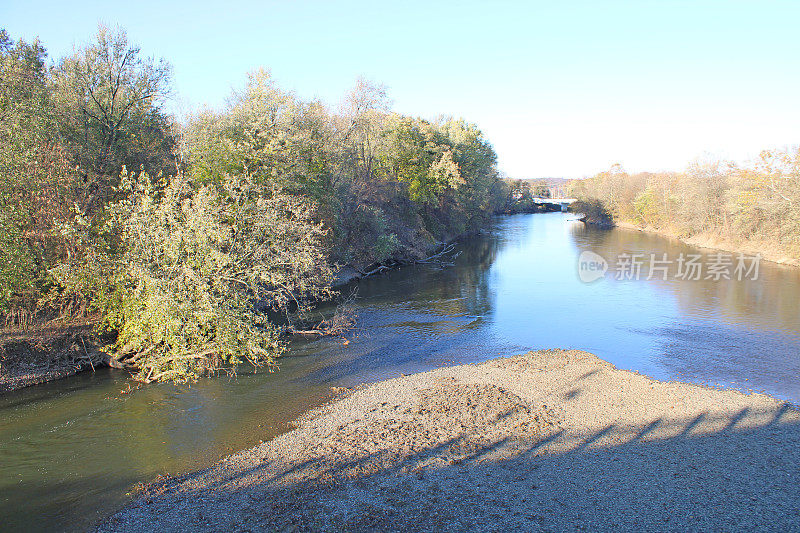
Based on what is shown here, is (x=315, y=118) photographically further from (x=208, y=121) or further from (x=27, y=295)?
(x=27, y=295)

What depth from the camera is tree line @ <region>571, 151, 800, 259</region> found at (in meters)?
45.0

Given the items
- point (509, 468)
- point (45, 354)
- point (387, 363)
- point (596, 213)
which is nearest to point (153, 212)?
point (45, 354)

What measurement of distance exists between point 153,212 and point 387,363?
1096 cm

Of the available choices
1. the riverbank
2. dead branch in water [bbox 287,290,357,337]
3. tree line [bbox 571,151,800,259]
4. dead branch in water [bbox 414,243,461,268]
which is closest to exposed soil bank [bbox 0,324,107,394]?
dead branch in water [bbox 287,290,357,337]

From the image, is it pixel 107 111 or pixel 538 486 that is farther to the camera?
pixel 107 111

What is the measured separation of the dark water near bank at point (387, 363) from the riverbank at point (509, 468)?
1.65m

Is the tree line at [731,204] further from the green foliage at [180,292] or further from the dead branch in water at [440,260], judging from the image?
the green foliage at [180,292]

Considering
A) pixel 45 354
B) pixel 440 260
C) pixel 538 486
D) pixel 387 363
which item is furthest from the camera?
pixel 440 260

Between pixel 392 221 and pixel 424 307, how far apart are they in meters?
19.6

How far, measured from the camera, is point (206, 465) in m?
11.9

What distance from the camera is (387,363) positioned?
1970 centimetres

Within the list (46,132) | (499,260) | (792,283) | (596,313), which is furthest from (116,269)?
(792,283)

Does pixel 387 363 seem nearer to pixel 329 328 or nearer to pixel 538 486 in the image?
pixel 329 328

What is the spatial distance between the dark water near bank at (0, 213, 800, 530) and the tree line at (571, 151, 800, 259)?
10239mm
